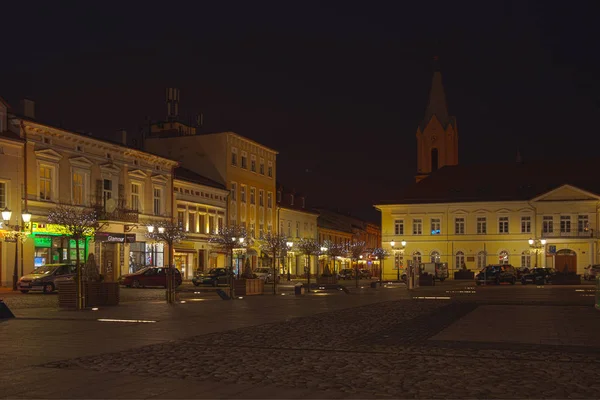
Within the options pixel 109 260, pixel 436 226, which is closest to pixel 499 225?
pixel 436 226

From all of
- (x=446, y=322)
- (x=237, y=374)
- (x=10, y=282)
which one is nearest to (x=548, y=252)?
(x=10, y=282)

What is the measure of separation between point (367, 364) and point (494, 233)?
72635 mm

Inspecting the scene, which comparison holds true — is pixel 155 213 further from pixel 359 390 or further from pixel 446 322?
pixel 359 390

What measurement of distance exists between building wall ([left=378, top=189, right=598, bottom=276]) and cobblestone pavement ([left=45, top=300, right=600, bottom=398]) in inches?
2548

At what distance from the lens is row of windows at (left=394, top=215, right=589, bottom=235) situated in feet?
254

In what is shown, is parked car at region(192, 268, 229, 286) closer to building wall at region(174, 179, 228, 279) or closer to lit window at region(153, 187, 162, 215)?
lit window at region(153, 187, 162, 215)

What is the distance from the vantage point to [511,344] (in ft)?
46.0

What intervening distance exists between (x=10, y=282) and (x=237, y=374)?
35528mm

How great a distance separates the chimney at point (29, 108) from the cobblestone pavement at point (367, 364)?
3447 cm

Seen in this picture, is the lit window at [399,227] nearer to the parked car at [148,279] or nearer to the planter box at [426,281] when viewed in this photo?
the planter box at [426,281]

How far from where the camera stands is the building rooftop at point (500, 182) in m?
82.3

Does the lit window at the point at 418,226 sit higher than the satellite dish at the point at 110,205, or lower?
lower

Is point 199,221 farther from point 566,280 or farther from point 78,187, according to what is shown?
point 566,280

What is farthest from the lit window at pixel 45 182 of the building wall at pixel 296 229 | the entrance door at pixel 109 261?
the building wall at pixel 296 229
